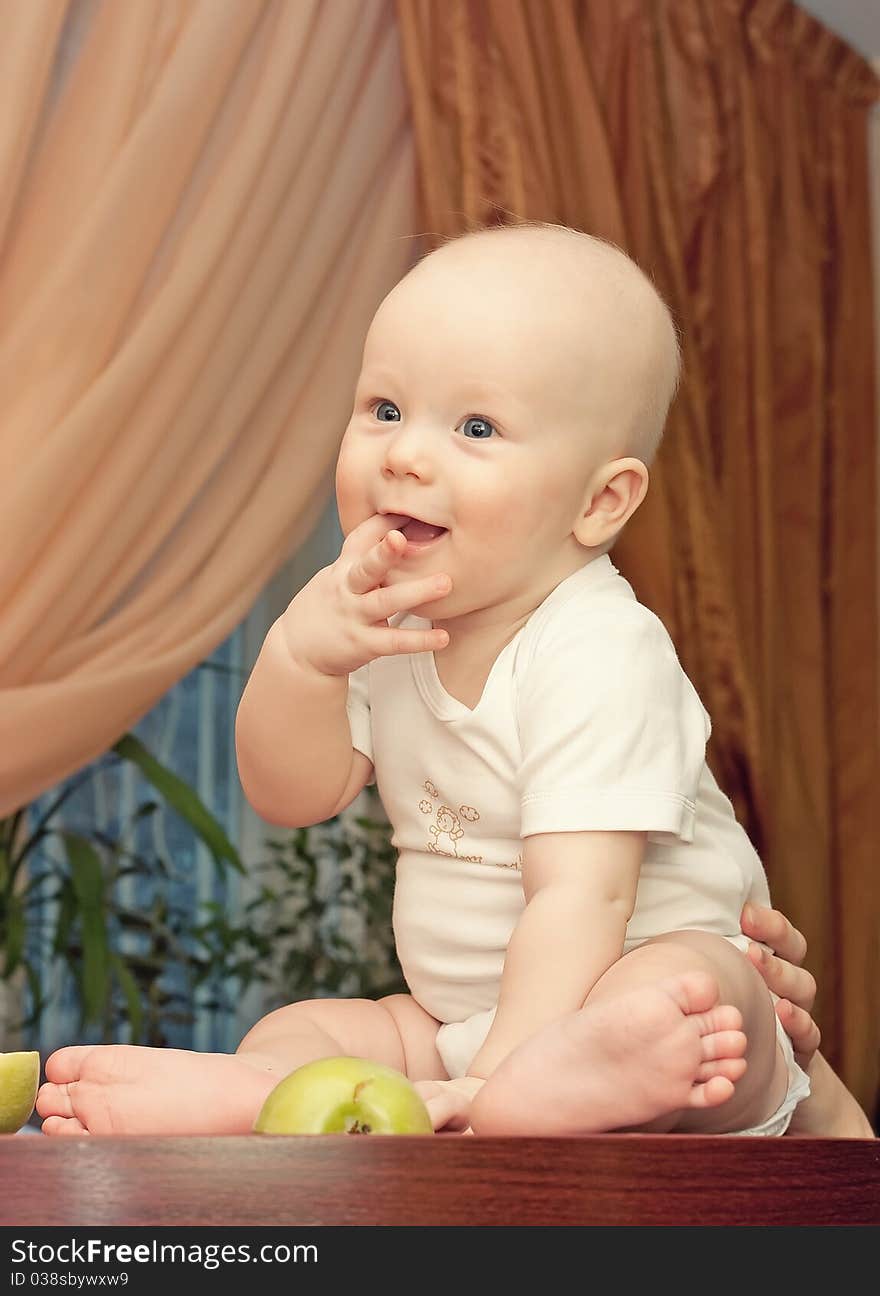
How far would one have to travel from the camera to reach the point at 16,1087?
0.70 m

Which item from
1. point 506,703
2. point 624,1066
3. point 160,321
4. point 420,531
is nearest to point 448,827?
point 506,703

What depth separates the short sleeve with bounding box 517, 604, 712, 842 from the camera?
85 centimetres

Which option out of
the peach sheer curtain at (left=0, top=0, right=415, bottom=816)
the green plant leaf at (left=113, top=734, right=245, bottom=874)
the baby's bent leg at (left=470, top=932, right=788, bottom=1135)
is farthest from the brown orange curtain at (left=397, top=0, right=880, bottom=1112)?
the baby's bent leg at (left=470, top=932, right=788, bottom=1135)

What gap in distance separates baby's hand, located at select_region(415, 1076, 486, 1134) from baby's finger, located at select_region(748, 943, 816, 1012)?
28 centimetres

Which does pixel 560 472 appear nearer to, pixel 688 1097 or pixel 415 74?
pixel 688 1097

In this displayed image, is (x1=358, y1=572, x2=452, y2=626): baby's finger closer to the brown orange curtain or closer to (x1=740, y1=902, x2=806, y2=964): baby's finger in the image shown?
(x1=740, y1=902, x2=806, y2=964): baby's finger

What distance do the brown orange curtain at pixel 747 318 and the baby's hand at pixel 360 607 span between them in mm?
1622

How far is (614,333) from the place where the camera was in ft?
3.13

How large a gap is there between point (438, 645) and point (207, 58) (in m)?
1.55

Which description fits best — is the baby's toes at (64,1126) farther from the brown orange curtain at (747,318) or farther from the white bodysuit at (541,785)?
the brown orange curtain at (747,318)

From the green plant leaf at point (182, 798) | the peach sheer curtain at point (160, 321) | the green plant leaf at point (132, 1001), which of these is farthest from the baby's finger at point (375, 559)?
the green plant leaf at point (132, 1001)

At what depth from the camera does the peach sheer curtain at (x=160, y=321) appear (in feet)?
6.38

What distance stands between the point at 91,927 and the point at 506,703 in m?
1.52

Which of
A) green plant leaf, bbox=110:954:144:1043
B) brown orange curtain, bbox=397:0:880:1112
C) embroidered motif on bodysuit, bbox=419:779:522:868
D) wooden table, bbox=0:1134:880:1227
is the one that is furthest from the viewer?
brown orange curtain, bbox=397:0:880:1112
